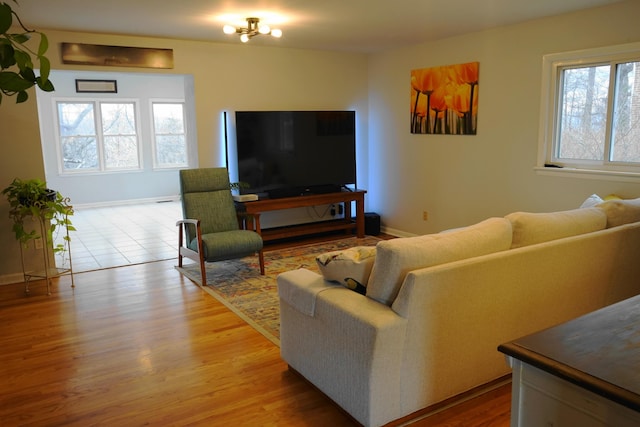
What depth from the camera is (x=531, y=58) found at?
4.63 meters

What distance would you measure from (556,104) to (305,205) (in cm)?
281

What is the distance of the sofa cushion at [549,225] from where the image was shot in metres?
2.64

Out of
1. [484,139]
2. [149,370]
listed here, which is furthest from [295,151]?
[149,370]

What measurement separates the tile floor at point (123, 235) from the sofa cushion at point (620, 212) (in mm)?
4202

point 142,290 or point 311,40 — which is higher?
point 311,40

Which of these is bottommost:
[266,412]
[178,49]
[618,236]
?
[266,412]

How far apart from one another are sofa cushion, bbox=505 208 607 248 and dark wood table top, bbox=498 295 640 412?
1.28 meters

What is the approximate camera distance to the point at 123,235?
6660mm

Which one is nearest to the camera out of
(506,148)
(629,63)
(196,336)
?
(196,336)

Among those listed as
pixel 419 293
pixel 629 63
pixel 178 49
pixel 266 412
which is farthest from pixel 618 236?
pixel 178 49

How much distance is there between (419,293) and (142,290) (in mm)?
2998

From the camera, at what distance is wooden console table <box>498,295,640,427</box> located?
3.43ft

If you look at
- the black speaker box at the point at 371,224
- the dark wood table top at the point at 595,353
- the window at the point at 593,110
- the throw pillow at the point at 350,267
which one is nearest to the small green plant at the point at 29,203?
the throw pillow at the point at 350,267

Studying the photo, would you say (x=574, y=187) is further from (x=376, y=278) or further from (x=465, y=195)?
Result: (x=376, y=278)
